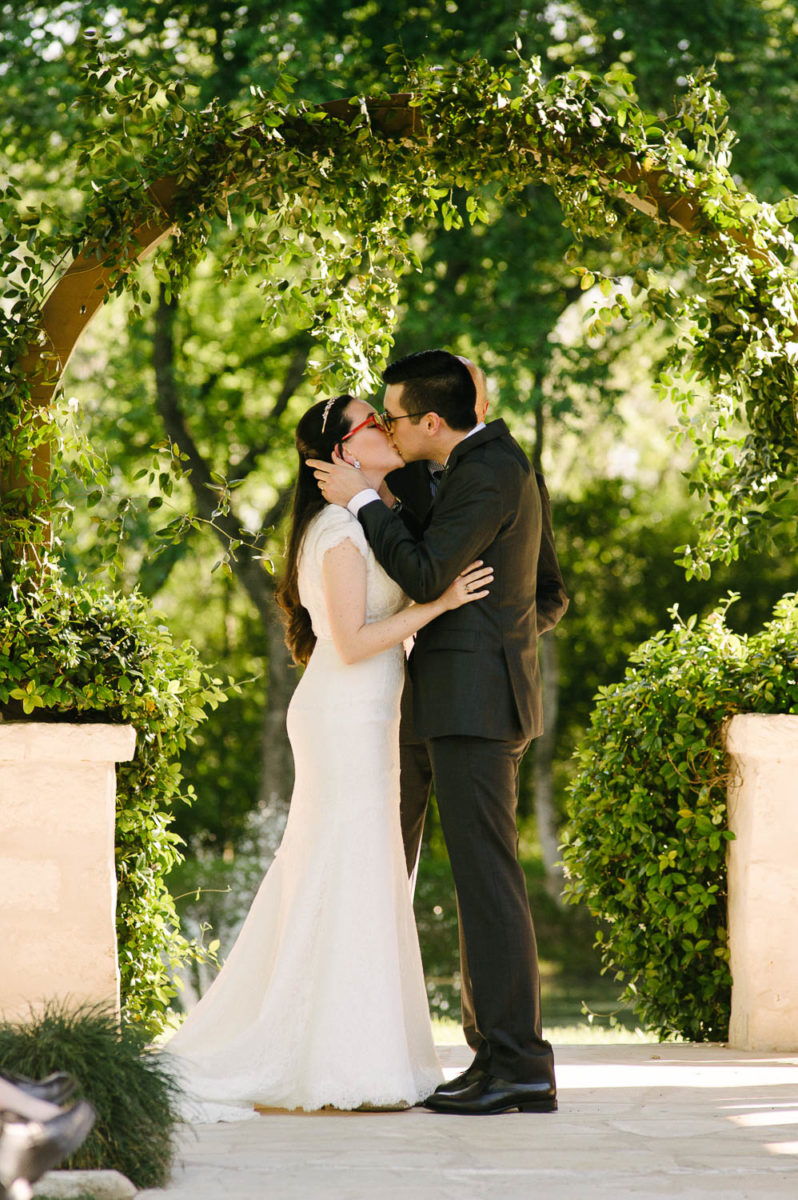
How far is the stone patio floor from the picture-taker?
2789mm

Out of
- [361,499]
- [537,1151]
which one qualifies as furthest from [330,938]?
[361,499]

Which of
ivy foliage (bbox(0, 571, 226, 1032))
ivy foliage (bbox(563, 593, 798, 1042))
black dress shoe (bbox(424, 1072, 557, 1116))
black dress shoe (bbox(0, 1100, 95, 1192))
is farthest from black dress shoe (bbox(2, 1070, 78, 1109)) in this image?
ivy foliage (bbox(563, 593, 798, 1042))

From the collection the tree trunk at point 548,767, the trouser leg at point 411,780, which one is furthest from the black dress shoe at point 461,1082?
the tree trunk at point 548,767

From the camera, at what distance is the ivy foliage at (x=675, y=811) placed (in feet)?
15.4

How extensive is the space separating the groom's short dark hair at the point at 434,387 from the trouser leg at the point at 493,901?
3.18 feet

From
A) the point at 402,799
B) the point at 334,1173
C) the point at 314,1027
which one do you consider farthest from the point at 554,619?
the point at 334,1173

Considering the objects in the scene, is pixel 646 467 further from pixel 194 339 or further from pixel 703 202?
pixel 703 202

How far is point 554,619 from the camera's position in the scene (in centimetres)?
426

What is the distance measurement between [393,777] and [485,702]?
1.42 ft

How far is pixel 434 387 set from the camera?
396cm

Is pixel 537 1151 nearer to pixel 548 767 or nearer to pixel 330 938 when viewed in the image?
pixel 330 938

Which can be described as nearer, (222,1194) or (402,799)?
(222,1194)

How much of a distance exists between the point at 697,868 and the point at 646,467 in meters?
14.0

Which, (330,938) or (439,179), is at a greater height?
(439,179)
